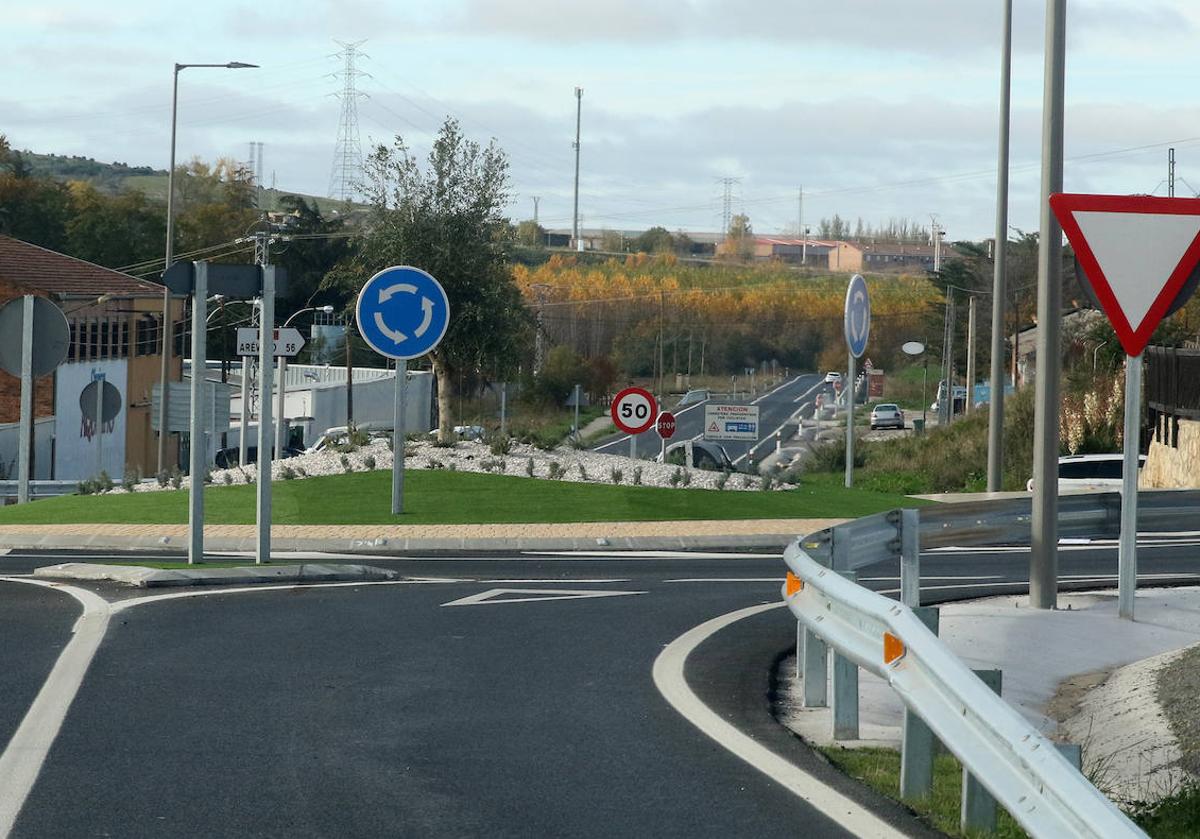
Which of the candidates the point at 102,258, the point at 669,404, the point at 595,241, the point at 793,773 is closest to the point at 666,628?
the point at 793,773

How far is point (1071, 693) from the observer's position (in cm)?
861

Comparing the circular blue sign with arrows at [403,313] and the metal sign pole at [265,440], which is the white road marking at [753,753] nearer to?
the metal sign pole at [265,440]

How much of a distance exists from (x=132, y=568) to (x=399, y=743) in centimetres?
636

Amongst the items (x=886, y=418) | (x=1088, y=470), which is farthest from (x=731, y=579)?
(x=886, y=418)

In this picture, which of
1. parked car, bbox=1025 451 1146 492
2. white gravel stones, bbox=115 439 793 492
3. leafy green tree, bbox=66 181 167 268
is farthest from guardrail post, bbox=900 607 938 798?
leafy green tree, bbox=66 181 167 268

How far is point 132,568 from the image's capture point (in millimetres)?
12344

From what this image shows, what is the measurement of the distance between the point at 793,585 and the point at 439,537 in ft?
33.7

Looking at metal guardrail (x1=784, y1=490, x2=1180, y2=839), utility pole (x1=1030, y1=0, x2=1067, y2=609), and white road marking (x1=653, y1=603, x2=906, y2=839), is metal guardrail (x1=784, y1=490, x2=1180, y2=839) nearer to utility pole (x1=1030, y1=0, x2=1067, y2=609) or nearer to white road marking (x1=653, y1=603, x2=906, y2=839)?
utility pole (x1=1030, y1=0, x2=1067, y2=609)

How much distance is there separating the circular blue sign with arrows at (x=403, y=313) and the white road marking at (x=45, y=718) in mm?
6881

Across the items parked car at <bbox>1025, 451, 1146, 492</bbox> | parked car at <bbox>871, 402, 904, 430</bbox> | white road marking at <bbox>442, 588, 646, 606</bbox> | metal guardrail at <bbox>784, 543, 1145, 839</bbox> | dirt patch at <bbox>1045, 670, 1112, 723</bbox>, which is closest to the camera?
metal guardrail at <bbox>784, 543, 1145, 839</bbox>

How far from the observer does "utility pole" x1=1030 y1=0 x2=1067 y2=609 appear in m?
11.1

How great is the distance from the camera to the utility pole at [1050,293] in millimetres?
11055

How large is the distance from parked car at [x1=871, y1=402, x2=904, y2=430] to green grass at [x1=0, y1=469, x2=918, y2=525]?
2385 inches

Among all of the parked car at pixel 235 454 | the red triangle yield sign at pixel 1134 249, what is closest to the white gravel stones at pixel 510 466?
the red triangle yield sign at pixel 1134 249
